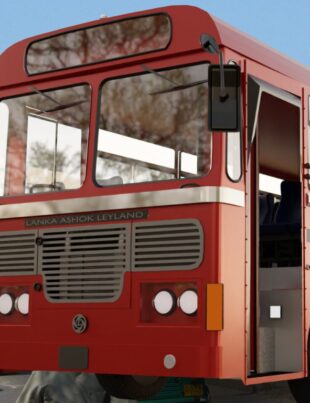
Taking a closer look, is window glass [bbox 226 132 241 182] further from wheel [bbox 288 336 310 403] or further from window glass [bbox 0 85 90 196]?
wheel [bbox 288 336 310 403]

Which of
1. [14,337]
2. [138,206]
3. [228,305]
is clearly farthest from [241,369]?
[14,337]

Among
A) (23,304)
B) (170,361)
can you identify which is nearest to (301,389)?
(170,361)

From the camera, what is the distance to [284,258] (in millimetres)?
8273

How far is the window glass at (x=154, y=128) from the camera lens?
23.4ft

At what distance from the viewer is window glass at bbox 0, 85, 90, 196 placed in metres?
7.73

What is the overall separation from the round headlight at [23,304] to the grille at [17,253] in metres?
0.19

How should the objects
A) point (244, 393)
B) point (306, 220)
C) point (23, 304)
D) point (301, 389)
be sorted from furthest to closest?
point (244, 393) → point (301, 389) → point (23, 304) → point (306, 220)

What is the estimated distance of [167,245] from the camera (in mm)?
7074

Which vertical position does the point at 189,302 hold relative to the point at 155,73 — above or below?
below

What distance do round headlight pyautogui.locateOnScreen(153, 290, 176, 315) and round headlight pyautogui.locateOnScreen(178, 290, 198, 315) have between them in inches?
3.1

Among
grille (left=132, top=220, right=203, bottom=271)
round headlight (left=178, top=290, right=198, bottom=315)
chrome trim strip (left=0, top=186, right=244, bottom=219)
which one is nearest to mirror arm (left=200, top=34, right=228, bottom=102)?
chrome trim strip (left=0, top=186, right=244, bottom=219)

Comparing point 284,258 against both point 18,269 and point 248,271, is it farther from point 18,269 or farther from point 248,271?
point 18,269

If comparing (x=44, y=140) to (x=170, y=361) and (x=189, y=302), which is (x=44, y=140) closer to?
(x=189, y=302)

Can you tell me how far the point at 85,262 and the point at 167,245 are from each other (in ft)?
2.42
